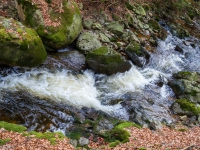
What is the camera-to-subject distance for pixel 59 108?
1050 centimetres

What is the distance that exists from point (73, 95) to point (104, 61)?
2.86m

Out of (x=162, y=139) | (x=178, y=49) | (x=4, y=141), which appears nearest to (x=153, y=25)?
(x=178, y=49)

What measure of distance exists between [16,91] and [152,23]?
14.5m

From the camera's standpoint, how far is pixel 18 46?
10.8 m

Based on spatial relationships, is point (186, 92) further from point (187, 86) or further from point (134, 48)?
point (134, 48)

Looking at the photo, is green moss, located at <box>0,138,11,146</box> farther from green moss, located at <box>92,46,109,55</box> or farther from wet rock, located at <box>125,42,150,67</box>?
wet rock, located at <box>125,42,150,67</box>

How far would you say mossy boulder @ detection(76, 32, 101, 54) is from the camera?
14203mm

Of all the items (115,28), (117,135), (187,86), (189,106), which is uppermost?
(115,28)

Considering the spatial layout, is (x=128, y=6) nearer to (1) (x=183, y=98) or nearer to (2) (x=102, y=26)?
(2) (x=102, y=26)

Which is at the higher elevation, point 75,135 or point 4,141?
point 4,141

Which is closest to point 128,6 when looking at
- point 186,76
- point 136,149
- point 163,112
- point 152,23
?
point 152,23

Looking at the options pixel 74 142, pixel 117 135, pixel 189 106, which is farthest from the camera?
pixel 189 106

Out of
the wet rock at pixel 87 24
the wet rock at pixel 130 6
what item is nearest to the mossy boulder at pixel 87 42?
the wet rock at pixel 87 24

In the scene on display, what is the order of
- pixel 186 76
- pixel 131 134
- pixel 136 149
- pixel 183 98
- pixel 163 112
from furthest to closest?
pixel 186 76
pixel 183 98
pixel 163 112
pixel 131 134
pixel 136 149
